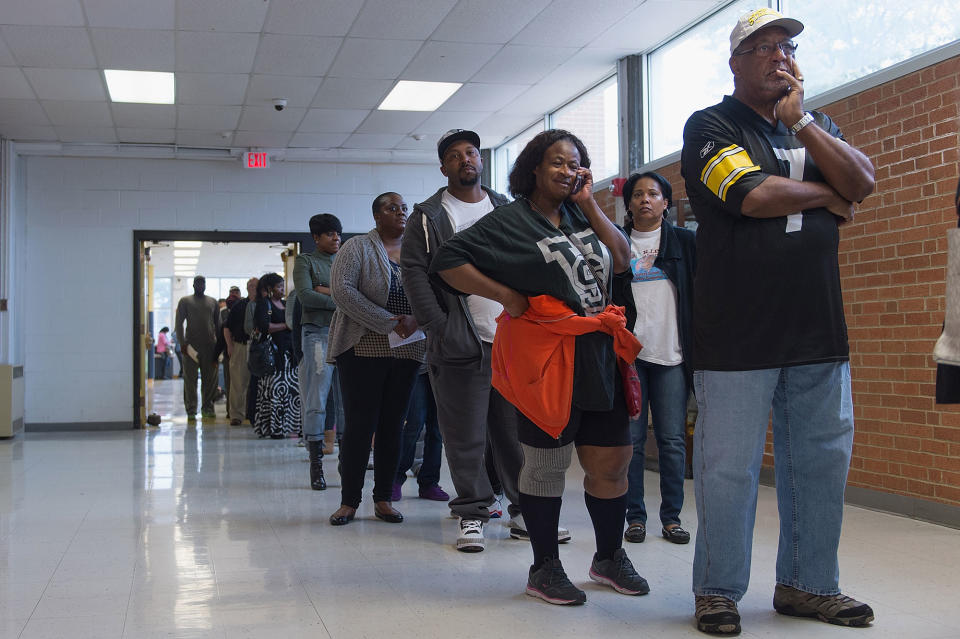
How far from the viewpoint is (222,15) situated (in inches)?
229

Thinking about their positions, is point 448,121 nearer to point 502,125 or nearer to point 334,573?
point 502,125

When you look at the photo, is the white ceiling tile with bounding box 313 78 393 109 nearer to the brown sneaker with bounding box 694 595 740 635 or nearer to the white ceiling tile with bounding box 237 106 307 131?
the white ceiling tile with bounding box 237 106 307 131

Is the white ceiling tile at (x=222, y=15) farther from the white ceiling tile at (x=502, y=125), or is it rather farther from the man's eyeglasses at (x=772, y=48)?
the man's eyeglasses at (x=772, y=48)

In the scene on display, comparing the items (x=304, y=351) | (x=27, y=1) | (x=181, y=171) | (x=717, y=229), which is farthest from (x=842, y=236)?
(x=181, y=171)

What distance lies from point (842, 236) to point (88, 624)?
372 centimetres

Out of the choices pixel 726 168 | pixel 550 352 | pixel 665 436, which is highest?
pixel 726 168

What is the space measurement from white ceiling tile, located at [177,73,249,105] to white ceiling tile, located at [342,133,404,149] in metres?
1.75

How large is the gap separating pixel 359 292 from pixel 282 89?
406 centimetres

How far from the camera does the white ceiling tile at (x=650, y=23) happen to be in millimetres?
5863

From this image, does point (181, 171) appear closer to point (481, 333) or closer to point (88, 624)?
point (481, 333)

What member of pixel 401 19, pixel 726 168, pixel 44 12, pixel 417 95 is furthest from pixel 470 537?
pixel 417 95

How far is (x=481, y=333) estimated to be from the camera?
3.50m

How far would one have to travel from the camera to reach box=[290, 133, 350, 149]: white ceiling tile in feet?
30.6

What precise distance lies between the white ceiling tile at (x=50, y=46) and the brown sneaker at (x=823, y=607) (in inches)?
218
